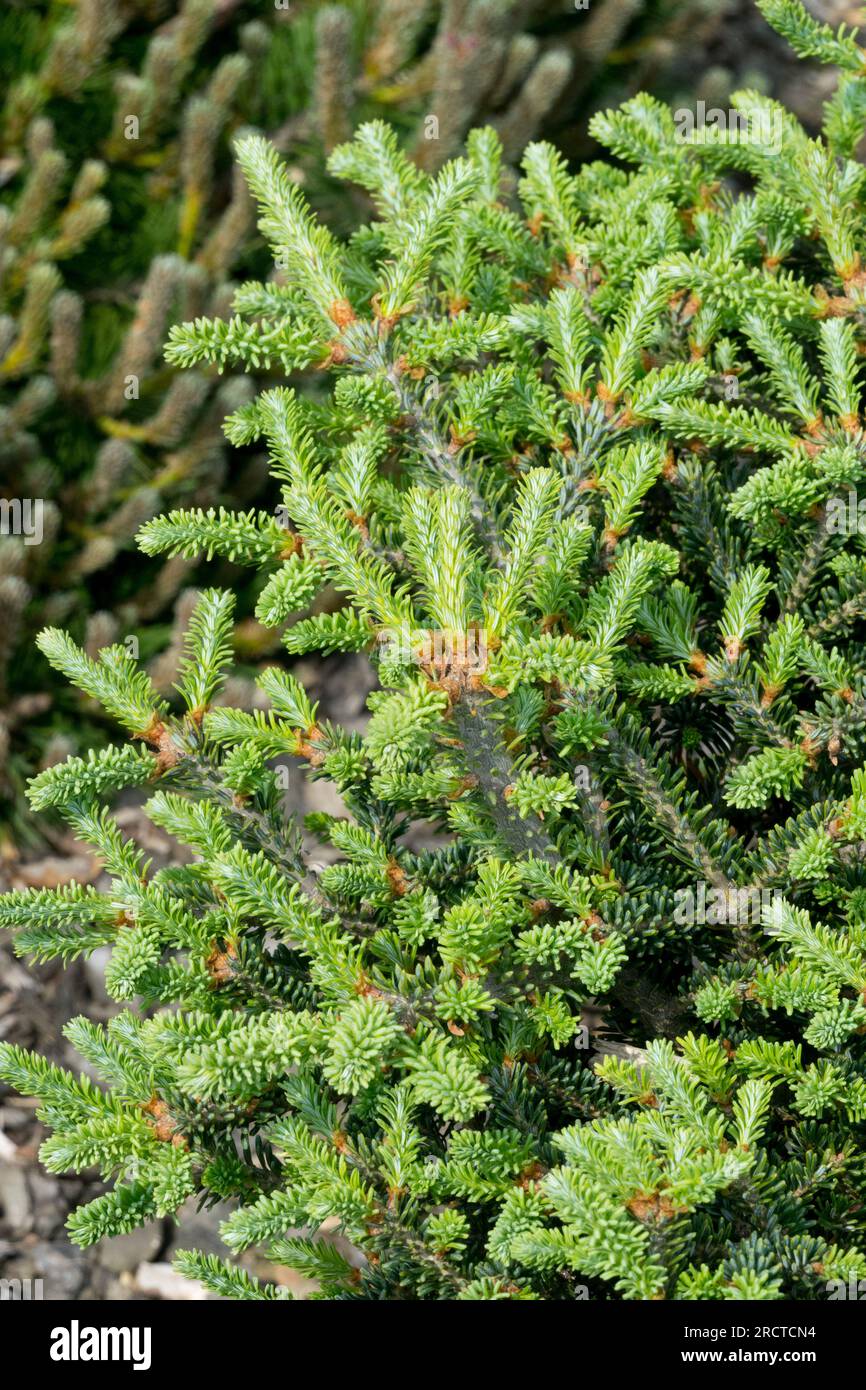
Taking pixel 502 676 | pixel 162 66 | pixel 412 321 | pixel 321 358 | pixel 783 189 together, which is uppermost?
pixel 162 66

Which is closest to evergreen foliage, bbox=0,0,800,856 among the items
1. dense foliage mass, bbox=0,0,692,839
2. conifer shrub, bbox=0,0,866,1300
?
dense foliage mass, bbox=0,0,692,839

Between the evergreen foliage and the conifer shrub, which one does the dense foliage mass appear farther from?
the conifer shrub

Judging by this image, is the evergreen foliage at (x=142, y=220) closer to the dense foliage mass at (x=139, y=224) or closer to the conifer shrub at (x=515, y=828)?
the dense foliage mass at (x=139, y=224)

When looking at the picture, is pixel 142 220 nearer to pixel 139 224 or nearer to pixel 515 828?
pixel 139 224

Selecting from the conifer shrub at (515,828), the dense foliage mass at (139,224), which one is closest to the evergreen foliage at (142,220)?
the dense foliage mass at (139,224)

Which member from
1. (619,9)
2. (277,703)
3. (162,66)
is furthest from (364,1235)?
(619,9)

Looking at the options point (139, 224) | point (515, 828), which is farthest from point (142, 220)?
point (515, 828)

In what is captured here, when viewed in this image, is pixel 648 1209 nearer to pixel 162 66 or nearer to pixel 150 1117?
pixel 150 1117

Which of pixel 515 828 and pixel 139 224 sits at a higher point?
pixel 139 224

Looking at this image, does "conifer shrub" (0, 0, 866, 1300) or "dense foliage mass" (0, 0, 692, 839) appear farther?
"dense foliage mass" (0, 0, 692, 839)
